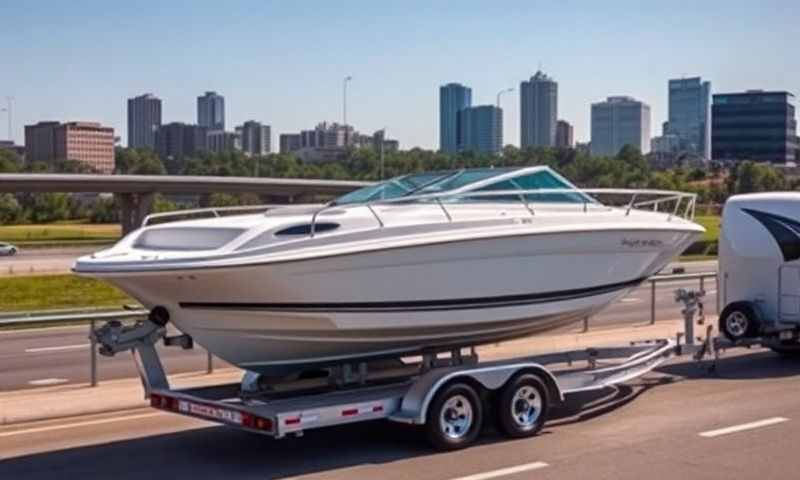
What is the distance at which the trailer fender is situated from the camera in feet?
32.3

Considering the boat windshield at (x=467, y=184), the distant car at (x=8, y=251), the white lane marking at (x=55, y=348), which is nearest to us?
the boat windshield at (x=467, y=184)

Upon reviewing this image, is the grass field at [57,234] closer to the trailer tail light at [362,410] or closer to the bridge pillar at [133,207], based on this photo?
the bridge pillar at [133,207]

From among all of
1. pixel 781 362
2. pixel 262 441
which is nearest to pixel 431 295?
pixel 262 441

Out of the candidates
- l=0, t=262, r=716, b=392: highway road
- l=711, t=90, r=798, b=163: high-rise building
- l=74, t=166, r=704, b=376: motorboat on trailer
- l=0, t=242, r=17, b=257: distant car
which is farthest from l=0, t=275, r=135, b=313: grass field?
l=711, t=90, r=798, b=163: high-rise building

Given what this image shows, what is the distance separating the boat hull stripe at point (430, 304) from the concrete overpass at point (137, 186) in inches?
1894

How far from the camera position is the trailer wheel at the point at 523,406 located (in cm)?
1041

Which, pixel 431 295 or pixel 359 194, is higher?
pixel 359 194

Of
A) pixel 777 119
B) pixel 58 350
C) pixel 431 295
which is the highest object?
pixel 777 119

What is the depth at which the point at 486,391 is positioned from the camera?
34.1 ft

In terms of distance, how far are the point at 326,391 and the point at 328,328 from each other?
0.79 meters

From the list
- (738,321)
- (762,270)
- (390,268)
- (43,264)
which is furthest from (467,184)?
(43,264)

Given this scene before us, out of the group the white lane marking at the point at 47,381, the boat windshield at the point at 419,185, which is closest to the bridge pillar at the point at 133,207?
the white lane marking at the point at 47,381

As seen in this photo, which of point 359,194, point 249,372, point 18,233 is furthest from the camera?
point 18,233

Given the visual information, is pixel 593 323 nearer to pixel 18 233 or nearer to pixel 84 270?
pixel 84 270
